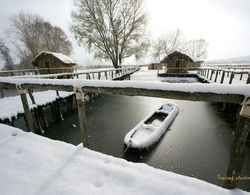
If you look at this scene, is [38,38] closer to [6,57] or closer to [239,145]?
[6,57]

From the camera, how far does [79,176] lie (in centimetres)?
164

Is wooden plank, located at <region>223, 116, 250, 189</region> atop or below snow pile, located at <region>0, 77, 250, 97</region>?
below

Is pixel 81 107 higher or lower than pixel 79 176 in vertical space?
higher

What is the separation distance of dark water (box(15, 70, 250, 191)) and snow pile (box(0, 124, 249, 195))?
2780mm

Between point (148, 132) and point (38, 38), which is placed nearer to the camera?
point (148, 132)

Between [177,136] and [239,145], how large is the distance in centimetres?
435

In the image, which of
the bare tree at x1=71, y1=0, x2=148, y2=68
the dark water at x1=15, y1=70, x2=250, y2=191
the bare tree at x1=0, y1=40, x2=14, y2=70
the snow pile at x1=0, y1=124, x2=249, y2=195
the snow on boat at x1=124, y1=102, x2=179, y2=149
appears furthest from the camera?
the bare tree at x1=0, y1=40, x2=14, y2=70

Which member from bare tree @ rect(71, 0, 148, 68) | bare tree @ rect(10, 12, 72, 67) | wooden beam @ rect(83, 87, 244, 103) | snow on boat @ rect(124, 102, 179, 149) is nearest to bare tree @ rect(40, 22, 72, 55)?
bare tree @ rect(10, 12, 72, 67)

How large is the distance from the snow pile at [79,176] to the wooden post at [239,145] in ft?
0.39

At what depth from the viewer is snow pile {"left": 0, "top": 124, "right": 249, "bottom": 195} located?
1452 mm

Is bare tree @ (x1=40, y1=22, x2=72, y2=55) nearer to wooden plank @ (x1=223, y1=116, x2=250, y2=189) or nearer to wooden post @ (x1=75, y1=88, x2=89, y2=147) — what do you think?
wooden post @ (x1=75, y1=88, x2=89, y2=147)

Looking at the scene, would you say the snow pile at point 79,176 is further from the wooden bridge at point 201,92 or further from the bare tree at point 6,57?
the bare tree at point 6,57

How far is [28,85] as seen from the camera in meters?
2.56

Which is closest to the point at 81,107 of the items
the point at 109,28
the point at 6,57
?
the point at 109,28
